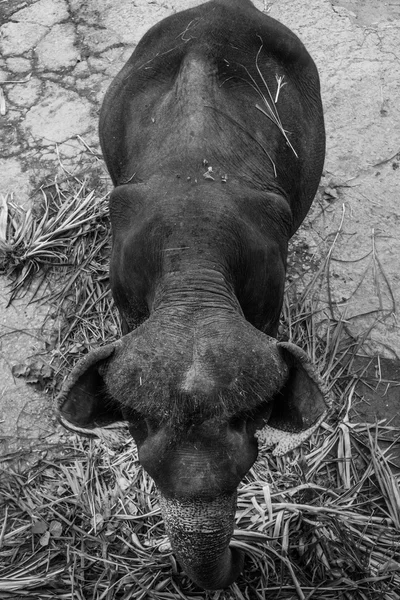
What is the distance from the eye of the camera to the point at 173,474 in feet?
7.44

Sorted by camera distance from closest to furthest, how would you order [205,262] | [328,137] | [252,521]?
1. [205,262]
2. [252,521]
3. [328,137]

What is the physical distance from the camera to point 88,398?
2.51 meters

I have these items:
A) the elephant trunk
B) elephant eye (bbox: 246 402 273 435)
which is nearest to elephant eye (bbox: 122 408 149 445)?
the elephant trunk

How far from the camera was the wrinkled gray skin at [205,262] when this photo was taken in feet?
7.48

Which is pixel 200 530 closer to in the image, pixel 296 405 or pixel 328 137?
pixel 296 405

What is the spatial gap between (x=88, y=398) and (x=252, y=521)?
4.57 ft

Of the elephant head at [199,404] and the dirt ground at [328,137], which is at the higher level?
the elephant head at [199,404]

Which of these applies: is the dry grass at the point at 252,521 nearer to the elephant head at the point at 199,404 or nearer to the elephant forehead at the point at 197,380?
the elephant head at the point at 199,404

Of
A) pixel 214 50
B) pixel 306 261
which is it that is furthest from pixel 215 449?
pixel 306 261

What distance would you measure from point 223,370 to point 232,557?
0.98 metres

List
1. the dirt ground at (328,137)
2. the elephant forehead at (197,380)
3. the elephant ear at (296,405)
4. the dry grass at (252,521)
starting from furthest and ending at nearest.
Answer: the dirt ground at (328,137)
the dry grass at (252,521)
the elephant ear at (296,405)
the elephant forehead at (197,380)

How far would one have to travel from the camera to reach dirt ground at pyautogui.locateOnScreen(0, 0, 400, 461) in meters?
4.23

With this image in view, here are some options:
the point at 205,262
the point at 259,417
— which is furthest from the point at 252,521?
the point at 205,262

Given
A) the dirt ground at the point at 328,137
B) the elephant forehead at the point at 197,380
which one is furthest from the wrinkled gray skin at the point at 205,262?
the dirt ground at the point at 328,137
